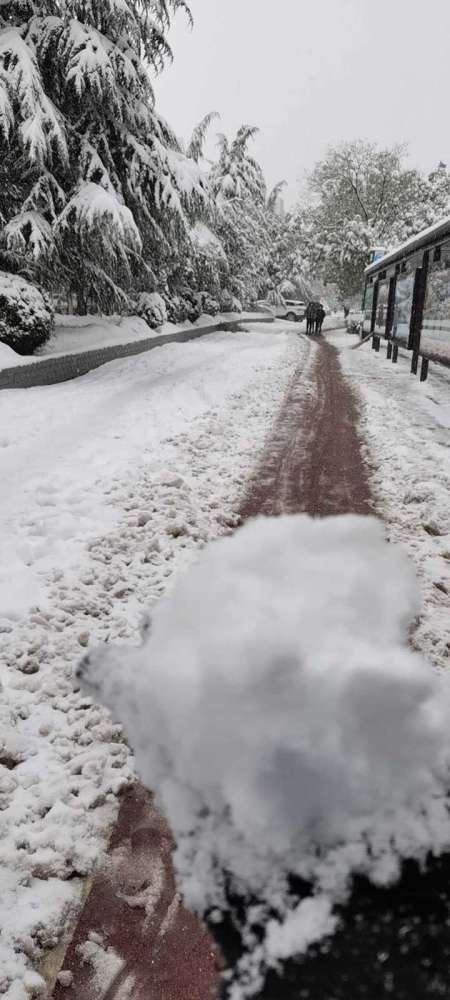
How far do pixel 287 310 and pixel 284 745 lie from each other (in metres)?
45.9

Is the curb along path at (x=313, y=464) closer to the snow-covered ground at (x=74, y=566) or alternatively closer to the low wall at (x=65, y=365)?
the snow-covered ground at (x=74, y=566)

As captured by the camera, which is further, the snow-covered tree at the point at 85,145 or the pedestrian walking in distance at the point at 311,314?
the pedestrian walking in distance at the point at 311,314

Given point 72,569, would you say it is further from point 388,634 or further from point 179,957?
point 179,957

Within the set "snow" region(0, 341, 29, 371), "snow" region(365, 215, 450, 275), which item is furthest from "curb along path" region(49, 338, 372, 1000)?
"snow" region(365, 215, 450, 275)

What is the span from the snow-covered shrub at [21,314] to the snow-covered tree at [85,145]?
545mm

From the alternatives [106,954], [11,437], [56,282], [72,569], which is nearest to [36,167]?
[56,282]

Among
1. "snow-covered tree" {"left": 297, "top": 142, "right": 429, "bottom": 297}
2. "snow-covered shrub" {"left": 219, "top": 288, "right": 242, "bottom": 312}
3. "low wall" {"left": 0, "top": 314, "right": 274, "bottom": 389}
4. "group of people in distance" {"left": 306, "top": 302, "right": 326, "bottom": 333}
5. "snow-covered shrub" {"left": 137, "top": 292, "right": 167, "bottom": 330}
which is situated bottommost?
"low wall" {"left": 0, "top": 314, "right": 274, "bottom": 389}

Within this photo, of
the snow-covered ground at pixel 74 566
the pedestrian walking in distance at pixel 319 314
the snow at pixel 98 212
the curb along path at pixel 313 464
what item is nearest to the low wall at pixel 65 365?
the snow-covered ground at pixel 74 566

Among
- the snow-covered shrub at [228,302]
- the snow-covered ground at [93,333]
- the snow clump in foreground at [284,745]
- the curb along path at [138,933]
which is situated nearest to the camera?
the curb along path at [138,933]

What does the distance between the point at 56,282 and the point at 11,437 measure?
6.70 m

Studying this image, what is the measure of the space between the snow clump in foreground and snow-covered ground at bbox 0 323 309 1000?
23 centimetres

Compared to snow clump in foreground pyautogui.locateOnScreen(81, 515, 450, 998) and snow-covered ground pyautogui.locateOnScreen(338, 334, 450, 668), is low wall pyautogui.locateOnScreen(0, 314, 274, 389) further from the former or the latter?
snow clump in foreground pyautogui.locateOnScreen(81, 515, 450, 998)

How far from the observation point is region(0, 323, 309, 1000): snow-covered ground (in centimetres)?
186

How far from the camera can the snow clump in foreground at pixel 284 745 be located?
1.76m
